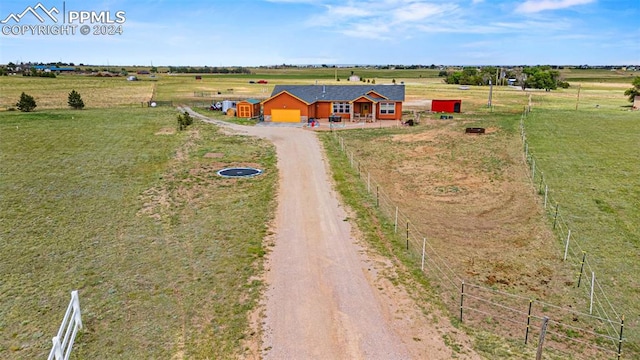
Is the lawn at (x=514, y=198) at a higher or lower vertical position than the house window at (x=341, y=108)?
lower

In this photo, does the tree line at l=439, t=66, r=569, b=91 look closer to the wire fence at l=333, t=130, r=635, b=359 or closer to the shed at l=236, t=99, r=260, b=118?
the shed at l=236, t=99, r=260, b=118

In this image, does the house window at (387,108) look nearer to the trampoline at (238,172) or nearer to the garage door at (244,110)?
the garage door at (244,110)

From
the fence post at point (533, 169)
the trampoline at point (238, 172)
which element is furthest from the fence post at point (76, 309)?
the fence post at point (533, 169)

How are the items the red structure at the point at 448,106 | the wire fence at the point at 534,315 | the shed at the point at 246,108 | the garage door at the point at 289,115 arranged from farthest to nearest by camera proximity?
the red structure at the point at 448,106 < the shed at the point at 246,108 < the garage door at the point at 289,115 < the wire fence at the point at 534,315

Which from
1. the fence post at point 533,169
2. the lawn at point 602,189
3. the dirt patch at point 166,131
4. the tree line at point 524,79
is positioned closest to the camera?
the lawn at point 602,189

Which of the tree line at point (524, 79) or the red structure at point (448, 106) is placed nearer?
the red structure at point (448, 106)

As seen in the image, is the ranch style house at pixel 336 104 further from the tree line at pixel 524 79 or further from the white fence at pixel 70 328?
the tree line at pixel 524 79

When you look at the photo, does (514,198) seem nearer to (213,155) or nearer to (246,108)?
(213,155)

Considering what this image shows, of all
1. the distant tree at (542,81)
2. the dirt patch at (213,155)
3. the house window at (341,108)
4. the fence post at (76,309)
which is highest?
the distant tree at (542,81)
